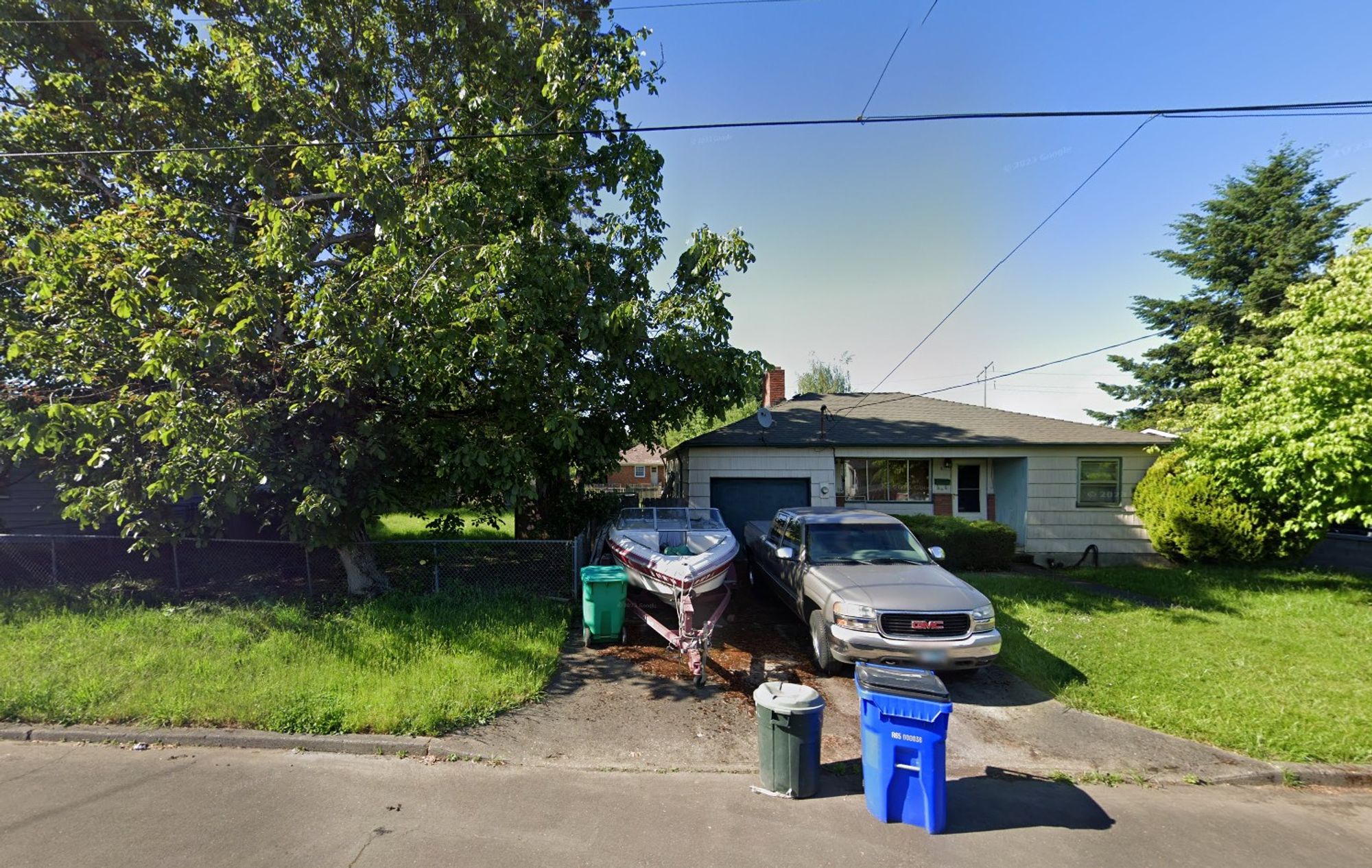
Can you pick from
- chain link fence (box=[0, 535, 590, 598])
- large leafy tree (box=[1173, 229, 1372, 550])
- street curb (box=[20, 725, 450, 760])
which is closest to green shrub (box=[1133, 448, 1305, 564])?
large leafy tree (box=[1173, 229, 1372, 550])

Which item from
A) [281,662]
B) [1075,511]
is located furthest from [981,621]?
[1075,511]

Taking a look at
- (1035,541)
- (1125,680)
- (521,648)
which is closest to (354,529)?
(521,648)

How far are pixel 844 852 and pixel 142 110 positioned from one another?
12527 millimetres

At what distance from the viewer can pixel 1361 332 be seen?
26.9 feet

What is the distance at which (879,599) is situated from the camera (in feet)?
19.4

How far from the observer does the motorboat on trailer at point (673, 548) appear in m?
7.64

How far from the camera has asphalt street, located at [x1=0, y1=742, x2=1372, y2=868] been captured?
3.50 metres

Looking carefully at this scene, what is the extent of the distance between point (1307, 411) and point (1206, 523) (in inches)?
144

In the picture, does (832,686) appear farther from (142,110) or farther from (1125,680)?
(142,110)

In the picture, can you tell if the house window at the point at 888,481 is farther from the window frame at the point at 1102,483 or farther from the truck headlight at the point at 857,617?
the truck headlight at the point at 857,617

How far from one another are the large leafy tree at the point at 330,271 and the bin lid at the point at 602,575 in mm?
1656

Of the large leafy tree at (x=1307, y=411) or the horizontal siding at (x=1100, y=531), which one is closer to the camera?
the large leafy tree at (x=1307, y=411)

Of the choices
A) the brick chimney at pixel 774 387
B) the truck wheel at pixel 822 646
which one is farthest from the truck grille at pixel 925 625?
the brick chimney at pixel 774 387

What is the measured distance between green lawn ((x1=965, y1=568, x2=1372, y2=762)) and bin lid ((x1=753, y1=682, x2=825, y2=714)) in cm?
335
